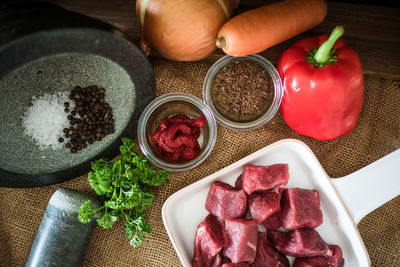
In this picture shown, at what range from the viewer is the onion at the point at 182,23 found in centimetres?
142

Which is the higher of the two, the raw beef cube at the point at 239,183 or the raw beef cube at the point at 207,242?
the raw beef cube at the point at 239,183

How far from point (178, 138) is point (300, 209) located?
643 millimetres

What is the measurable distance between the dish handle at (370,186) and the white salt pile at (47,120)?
1.28 metres

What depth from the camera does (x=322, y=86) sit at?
148 cm

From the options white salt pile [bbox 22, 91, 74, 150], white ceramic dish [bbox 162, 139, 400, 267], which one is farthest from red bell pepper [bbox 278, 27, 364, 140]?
white salt pile [bbox 22, 91, 74, 150]

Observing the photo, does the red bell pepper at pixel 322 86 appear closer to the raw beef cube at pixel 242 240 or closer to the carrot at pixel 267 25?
the carrot at pixel 267 25

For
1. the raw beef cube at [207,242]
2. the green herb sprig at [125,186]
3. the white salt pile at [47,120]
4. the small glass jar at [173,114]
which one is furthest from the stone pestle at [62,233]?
the raw beef cube at [207,242]

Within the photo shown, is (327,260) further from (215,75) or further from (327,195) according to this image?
(215,75)

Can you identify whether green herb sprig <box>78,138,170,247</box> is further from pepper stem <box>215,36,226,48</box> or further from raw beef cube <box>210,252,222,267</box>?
pepper stem <box>215,36,226,48</box>

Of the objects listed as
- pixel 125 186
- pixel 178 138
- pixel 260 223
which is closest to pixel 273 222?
pixel 260 223

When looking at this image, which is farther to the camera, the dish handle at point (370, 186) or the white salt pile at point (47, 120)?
the dish handle at point (370, 186)

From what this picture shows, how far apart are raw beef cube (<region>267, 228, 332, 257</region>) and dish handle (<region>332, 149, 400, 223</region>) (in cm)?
20

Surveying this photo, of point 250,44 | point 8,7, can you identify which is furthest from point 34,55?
point 250,44

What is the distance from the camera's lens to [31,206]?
5.75 feet
